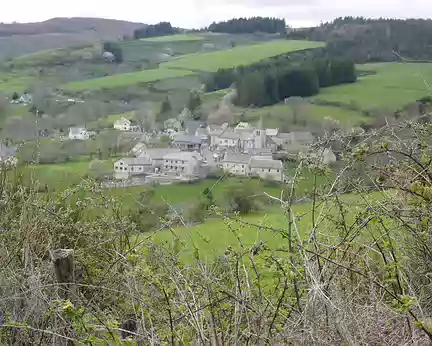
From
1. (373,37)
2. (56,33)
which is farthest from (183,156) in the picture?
(56,33)

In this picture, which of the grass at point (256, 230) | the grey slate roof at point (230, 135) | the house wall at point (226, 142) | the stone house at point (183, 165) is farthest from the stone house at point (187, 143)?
the grass at point (256, 230)

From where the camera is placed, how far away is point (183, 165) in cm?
1159

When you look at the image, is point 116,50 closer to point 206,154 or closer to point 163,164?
point 206,154

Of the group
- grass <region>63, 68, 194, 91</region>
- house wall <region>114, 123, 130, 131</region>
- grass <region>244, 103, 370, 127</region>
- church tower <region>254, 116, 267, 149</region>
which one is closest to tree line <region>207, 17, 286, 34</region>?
grass <region>63, 68, 194, 91</region>

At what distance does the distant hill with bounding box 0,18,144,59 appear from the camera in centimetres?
1973

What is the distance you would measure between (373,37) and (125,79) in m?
12.2

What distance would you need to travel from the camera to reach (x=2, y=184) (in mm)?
4031

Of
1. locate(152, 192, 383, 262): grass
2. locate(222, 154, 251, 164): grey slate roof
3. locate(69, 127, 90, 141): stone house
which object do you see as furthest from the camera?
locate(69, 127, 90, 141): stone house

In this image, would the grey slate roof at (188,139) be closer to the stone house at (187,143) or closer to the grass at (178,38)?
the stone house at (187,143)

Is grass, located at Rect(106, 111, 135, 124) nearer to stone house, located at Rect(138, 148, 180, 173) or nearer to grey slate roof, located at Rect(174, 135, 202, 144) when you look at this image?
grey slate roof, located at Rect(174, 135, 202, 144)

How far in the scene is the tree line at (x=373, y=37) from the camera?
13.0 meters

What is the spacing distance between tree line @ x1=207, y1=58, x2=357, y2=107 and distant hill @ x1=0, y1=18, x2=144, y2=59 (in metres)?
8.34

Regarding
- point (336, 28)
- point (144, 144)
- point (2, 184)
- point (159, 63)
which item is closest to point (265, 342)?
point (2, 184)

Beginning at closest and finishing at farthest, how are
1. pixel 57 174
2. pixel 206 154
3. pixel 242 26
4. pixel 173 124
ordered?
pixel 57 174
pixel 206 154
pixel 173 124
pixel 242 26
